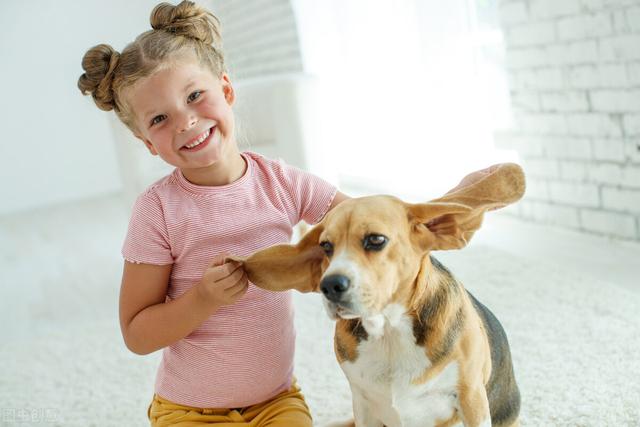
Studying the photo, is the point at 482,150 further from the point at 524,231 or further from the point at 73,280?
the point at 73,280

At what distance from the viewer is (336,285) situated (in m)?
1.03

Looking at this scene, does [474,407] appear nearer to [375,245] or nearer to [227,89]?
[375,245]

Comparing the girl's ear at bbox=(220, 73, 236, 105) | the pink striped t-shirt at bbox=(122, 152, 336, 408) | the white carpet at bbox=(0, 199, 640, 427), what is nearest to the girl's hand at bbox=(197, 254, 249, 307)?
→ the pink striped t-shirt at bbox=(122, 152, 336, 408)

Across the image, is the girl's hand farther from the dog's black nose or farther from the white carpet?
the white carpet

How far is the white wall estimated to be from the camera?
20.0 ft

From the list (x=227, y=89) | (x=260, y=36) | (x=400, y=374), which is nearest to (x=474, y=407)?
(x=400, y=374)

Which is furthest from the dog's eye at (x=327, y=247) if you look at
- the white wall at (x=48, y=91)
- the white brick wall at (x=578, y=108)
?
the white wall at (x=48, y=91)

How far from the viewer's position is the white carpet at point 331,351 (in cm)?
172

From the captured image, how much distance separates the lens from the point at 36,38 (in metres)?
6.10

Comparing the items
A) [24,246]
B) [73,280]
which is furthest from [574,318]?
[24,246]

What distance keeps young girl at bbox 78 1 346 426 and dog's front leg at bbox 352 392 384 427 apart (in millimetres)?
199

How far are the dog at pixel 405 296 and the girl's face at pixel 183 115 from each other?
28 centimetres

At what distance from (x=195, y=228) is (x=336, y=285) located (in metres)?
0.49

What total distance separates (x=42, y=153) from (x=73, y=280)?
9.74 feet
